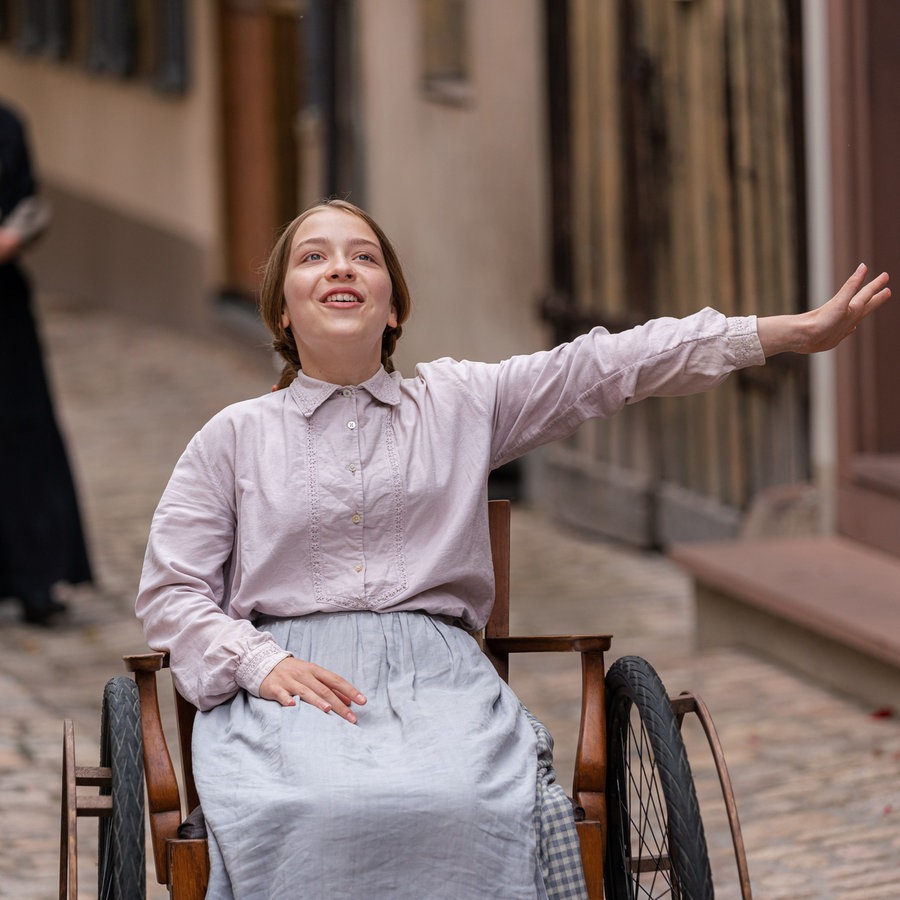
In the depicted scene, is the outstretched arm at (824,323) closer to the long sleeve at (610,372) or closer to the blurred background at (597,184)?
the long sleeve at (610,372)

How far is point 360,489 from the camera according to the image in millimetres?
3439

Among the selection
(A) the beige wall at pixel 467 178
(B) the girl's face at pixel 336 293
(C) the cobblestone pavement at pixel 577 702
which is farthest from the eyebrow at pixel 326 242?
(A) the beige wall at pixel 467 178

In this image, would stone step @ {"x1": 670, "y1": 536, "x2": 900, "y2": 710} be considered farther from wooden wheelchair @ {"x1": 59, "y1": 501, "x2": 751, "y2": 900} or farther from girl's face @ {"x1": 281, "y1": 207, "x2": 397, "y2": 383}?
girl's face @ {"x1": 281, "y1": 207, "x2": 397, "y2": 383}

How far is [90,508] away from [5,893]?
5.37m

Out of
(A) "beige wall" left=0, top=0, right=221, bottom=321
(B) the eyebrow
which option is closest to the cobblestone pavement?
(B) the eyebrow

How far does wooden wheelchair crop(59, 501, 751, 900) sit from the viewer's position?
313cm

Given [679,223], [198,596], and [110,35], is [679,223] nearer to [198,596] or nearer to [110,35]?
[198,596]

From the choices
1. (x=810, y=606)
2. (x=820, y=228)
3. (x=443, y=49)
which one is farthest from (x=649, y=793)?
(x=443, y=49)

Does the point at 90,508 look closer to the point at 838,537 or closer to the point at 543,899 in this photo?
the point at 838,537

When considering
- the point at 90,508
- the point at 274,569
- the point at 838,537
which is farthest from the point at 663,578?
the point at 274,569

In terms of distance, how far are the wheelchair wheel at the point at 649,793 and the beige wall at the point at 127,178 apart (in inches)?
469

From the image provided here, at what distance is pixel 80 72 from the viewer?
58.6 ft

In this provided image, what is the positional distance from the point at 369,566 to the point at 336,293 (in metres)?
0.46

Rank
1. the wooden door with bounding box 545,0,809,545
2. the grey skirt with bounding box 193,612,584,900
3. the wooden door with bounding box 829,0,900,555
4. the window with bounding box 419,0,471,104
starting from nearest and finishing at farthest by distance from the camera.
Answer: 1. the grey skirt with bounding box 193,612,584,900
2. the wooden door with bounding box 829,0,900,555
3. the wooden door with bounding box 545,0,809,545
4. the window with bounding box 419,0,471,104
